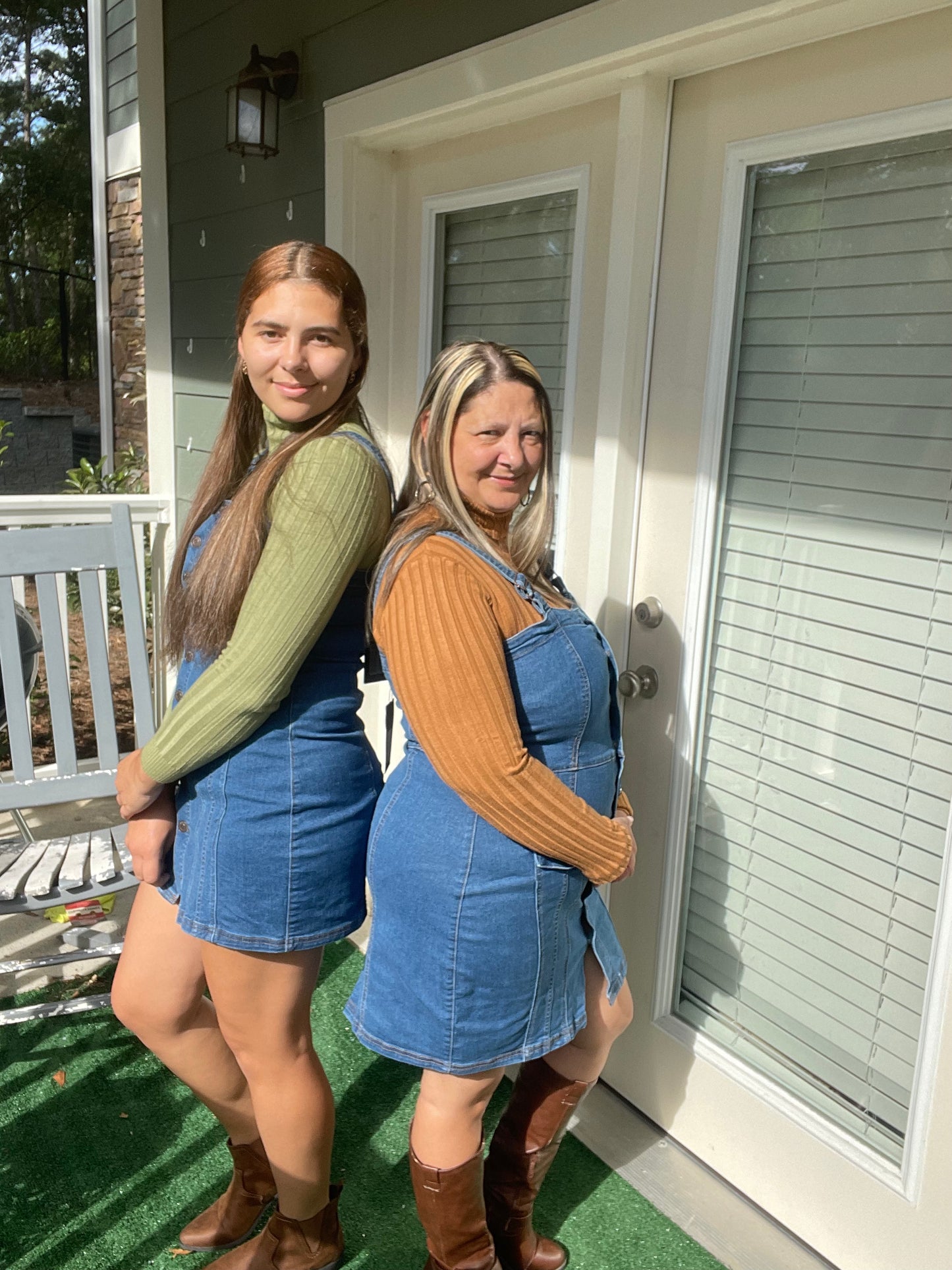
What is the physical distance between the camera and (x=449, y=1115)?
4.76 feet

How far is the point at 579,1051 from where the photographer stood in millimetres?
1644

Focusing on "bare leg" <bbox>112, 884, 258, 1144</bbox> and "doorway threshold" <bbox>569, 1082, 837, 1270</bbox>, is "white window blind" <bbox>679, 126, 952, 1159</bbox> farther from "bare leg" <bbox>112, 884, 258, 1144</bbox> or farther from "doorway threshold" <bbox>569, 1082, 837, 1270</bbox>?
"bare leg" <bbox>112, 884, 258, 1144</bbox>

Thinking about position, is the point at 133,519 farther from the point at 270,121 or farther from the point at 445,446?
the point at 445,446

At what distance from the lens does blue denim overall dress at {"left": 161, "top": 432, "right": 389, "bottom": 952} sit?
1418 millimetres

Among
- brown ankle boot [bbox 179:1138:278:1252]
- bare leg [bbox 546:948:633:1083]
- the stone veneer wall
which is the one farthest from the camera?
the stone veneer wall

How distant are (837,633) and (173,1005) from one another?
4.32 ft

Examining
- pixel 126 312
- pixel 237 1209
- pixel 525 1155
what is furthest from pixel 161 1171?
pixel 126 312

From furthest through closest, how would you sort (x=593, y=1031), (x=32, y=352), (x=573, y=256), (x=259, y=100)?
(x=32, y=352), (x=259, y=100), (x=573, y=256), (x=593, y=1031)

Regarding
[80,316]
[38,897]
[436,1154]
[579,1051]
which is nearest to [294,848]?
[436,1154]

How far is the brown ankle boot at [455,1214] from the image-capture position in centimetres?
148

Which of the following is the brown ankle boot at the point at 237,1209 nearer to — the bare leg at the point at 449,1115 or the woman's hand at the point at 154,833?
the bare leg at the point at 449,1115

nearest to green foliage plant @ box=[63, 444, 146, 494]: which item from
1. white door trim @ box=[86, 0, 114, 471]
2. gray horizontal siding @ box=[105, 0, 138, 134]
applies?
white door trim @ box=[86, 0, 114, 471]

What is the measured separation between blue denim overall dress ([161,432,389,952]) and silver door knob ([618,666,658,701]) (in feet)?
2.62

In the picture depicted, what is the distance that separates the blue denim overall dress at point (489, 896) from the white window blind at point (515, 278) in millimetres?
1049
